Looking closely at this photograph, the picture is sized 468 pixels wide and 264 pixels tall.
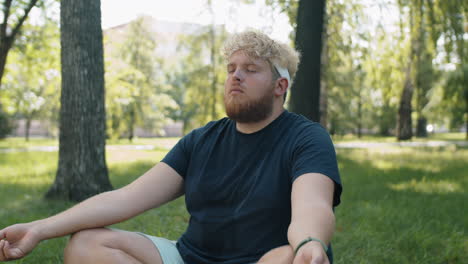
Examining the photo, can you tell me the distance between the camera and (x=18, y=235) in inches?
88.8

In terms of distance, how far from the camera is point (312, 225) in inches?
70.7

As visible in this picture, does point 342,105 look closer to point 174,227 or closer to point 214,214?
point 174,227

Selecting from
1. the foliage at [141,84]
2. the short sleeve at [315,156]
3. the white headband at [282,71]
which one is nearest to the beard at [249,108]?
the white headband at [282,71]

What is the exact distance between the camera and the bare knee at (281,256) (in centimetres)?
178

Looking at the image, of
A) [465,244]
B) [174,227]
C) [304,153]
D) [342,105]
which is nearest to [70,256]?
[304,153]

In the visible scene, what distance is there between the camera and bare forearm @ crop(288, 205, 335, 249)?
1.77 metres

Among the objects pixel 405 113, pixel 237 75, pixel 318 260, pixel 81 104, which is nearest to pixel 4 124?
pixel 405 113

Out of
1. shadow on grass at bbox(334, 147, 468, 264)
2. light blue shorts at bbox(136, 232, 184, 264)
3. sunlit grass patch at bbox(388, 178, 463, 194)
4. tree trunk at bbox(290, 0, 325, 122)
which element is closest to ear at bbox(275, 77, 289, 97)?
light blue shorts at bbox(136, 232, 184, 264)

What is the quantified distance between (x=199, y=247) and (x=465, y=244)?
3.14 meters

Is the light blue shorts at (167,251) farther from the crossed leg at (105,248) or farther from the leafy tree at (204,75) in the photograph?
the leafy tree at (204,75)

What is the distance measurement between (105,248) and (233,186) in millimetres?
672

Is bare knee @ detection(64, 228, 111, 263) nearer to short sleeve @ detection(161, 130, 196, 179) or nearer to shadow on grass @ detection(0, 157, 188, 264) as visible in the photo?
short sleeve @ detection(161, 130, 196, 179)

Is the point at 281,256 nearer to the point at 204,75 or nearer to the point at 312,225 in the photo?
the point at 312,225

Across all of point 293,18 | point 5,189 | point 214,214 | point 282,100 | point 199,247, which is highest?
point 293,18
